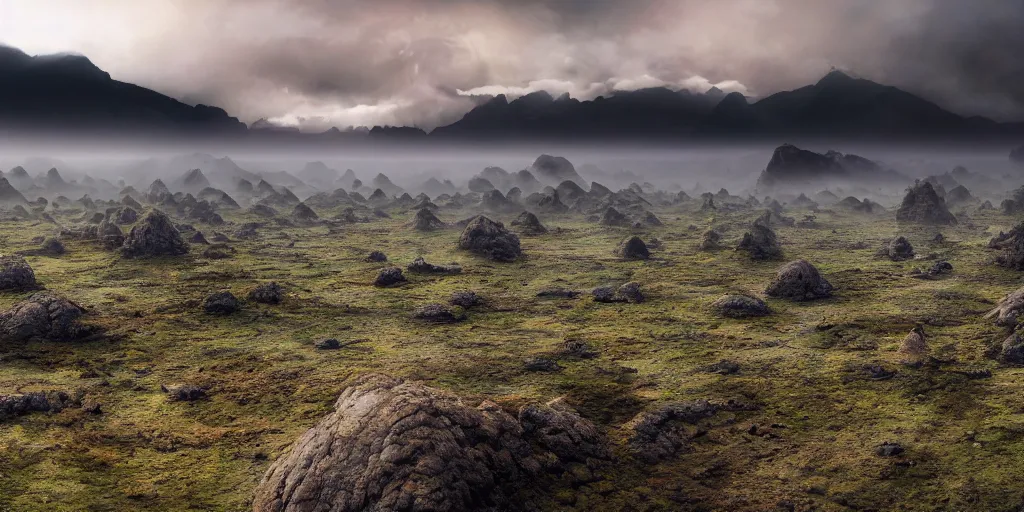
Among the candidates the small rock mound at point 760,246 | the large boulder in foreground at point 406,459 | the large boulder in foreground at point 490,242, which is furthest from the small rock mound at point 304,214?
the large boulder in foreground at point 406,459

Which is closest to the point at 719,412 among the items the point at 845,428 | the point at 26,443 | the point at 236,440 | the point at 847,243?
the point at 845,428

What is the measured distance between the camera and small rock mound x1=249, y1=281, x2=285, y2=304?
39.3m

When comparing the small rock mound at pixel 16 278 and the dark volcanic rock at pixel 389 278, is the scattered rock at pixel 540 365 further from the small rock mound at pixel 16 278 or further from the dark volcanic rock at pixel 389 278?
the small rock mound at pixel 16 278

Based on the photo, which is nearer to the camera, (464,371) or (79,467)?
(79,467)

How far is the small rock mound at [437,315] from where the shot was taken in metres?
35.8

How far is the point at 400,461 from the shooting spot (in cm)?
1435

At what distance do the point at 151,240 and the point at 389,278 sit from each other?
2849cm

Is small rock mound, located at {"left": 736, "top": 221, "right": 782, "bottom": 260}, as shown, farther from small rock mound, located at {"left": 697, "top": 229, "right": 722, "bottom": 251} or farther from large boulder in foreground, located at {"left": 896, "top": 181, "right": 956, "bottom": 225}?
large boulder in foreground, located at {"left": 896, "top": 181, "right": 956, "bottom": 225}

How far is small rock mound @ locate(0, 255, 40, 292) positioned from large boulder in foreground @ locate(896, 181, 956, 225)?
11971 centimetres

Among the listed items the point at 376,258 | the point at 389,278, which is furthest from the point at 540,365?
the point at 376,258

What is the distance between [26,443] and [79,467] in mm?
2574

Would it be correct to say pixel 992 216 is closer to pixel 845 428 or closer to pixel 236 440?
pixel 845 428

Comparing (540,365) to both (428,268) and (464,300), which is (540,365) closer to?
(464,300)

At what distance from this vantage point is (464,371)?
26.2 metres
